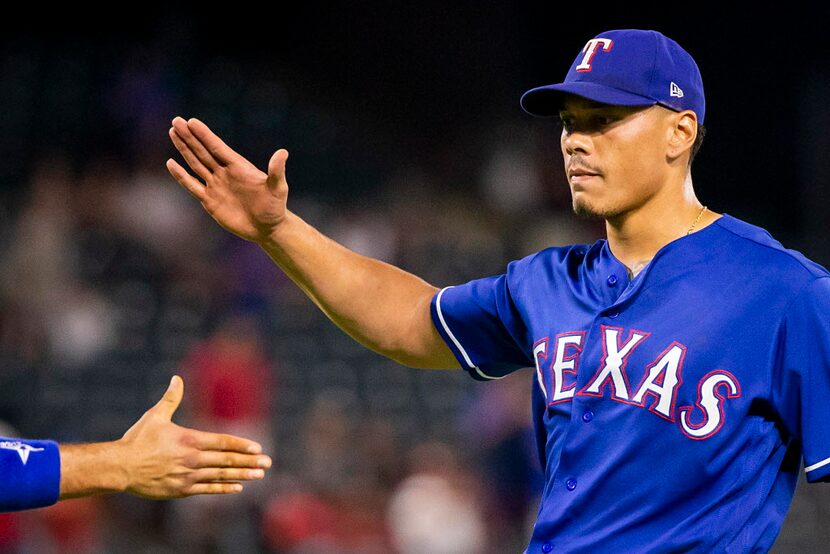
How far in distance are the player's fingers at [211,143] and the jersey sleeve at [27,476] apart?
3.05ft

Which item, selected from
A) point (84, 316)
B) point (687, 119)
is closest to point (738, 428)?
point (687, 119)

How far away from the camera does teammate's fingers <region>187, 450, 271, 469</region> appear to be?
3090 millimetres

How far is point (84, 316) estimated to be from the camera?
9.21m

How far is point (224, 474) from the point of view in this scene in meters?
3.12

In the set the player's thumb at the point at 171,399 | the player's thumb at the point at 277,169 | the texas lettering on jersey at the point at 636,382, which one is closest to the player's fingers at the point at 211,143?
the player's thumb at the point at 277,169

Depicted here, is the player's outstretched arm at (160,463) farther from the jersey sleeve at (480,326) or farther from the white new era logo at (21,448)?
the jersey sleeve at (480,326)

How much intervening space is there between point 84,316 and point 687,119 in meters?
6.84

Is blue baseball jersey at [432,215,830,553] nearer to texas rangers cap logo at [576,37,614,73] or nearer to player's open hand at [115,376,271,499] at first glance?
texas rangers cap logo at [576,37,614,73]

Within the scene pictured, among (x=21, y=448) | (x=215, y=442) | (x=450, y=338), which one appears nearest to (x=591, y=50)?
(x=450, y=338)

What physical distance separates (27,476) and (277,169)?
3.35 ft

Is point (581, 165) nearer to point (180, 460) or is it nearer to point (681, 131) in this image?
point (681, 131)

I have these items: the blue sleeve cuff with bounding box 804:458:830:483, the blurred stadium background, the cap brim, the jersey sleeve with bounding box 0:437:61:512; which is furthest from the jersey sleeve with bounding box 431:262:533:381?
the blurred stadium background

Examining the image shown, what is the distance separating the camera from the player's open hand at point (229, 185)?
3.44 meters

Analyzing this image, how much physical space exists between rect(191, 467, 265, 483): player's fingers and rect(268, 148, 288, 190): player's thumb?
0.80 m
